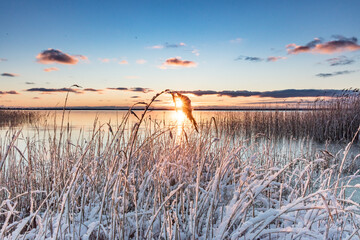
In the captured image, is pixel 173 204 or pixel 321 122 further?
pixel 321 122

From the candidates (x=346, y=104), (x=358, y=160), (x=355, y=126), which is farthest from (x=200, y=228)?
(x=346, y=104)

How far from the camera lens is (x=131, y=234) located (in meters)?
2.23

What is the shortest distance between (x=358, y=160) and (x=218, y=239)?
707 cm

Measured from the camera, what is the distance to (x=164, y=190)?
295 centimetres

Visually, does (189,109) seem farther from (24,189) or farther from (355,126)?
(355,126)

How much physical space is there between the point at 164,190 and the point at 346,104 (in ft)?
34.8

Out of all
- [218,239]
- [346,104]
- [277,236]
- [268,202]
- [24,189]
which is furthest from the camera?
[346,104]

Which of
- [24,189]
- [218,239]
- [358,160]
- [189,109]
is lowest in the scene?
[358,160]

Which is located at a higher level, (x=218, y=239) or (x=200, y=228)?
(x=218, y=239)

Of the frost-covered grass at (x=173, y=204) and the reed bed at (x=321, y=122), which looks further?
the reed bed at (x=321, y=122)

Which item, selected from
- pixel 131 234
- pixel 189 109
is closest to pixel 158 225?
pixel 131 234

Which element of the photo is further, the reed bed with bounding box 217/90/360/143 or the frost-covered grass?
the reed bed with bounding box 217/90/360/143

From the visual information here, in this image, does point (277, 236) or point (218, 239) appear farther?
point (277, 236)

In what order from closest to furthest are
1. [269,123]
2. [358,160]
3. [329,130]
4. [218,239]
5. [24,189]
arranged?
1. [218,239]
2. [24,189]
3. [358,160]
4. [329,130]
5. [269,123]
